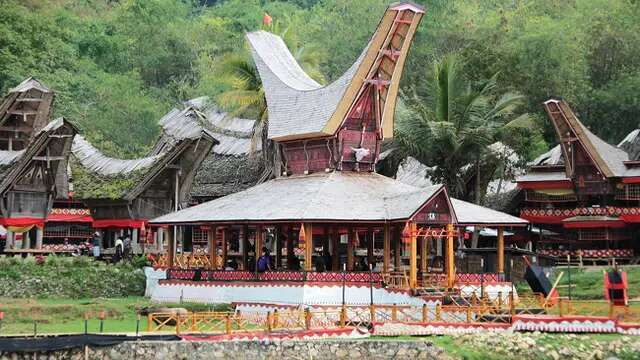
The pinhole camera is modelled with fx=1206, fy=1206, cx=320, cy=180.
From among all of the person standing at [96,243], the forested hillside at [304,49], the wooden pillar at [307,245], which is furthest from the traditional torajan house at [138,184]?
the wooden pillar at [307,245]

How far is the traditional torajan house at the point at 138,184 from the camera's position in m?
54.7

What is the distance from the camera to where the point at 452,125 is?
54.2 m

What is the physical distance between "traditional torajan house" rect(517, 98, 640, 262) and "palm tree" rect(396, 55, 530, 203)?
2.34 meters

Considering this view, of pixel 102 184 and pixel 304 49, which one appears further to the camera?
pixel 304 49

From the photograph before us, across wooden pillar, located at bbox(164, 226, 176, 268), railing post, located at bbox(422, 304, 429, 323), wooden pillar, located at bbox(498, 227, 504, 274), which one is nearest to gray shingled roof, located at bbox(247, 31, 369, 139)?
wooden pillar, located at bbox(164, 226, 176, 268)

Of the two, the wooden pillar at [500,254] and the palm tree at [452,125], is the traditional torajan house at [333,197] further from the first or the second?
the palm tree at [452,125]

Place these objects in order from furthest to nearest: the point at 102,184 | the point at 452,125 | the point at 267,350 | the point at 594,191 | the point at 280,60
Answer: the point at 594,191 → the point at 102,184 → the point at 452,125 → the point at 280,60 → the point at 267,350

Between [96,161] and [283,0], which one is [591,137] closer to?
[96,161]

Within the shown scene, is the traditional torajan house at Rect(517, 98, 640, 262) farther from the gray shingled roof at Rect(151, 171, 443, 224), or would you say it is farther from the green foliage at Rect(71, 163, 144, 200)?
the green foliage at Rect(71, 163, 144, 200)

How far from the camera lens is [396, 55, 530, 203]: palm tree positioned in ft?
180

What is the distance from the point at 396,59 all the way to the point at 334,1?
187ft

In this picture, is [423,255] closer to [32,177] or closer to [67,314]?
[67,314]

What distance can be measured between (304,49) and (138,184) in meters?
10.7

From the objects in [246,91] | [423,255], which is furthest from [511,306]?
[246,91]
